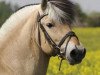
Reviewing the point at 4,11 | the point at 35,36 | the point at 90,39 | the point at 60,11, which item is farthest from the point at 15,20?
the point at 90,39

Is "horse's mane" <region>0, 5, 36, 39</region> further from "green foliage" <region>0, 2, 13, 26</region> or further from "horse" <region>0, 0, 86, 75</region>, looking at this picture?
"green foliage" <region>0, 2, 13, 26</region>

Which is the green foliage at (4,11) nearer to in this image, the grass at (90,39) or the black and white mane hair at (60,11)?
the black and white mane hair at (60,11)

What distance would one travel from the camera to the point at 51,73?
11797mm

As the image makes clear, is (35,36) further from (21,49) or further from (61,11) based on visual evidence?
(61,11)

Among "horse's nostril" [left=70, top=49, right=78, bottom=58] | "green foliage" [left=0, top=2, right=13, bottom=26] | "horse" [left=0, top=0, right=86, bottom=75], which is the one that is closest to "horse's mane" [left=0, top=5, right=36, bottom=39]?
"horse" [left=0, top=0, right=86, bottom=75]

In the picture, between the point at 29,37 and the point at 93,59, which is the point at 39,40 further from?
the point at 93,59

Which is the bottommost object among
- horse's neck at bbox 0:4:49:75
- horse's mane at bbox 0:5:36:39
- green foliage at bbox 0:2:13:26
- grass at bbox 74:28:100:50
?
grass at bbox 74:28:100:50

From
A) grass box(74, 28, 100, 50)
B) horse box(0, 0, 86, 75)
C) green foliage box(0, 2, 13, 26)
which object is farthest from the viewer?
grass box(74, 28, 100, 50)

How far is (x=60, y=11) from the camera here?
6.56m

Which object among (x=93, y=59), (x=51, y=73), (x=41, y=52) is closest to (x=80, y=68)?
(x=51, y=73)

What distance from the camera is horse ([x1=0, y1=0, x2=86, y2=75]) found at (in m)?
6.54

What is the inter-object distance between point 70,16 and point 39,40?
0.52 metres

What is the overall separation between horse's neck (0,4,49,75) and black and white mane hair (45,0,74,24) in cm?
30

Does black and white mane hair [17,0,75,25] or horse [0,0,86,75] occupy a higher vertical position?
black and white mane hair [17,0,75,25]
